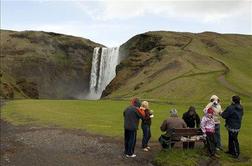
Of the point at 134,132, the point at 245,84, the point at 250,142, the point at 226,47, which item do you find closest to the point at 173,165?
the point at 134,132

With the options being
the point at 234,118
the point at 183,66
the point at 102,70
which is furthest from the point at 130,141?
the point at 102,70

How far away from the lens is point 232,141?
2372cm

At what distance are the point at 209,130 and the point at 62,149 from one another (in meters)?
9.18

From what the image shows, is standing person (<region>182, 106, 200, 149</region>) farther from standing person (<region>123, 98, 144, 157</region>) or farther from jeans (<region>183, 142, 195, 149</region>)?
standing person (<region>123, 98, 144, 157</region>)

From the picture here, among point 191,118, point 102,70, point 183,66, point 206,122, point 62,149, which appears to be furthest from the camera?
point 102,70

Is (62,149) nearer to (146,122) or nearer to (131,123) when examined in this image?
(131,123)

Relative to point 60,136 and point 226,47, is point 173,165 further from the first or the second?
point 226,47

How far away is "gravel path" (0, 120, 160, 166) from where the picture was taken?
23297 millimetres

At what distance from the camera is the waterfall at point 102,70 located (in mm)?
142625

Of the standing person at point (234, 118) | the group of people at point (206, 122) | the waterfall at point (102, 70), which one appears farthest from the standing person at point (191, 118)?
the waterfall at point (102, 70)

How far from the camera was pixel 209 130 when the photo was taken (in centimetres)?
2347

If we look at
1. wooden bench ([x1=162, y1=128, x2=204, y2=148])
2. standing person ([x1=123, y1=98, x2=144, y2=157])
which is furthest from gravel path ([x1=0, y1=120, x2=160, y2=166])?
wooden bench ([x1=162, y1=128, x2=204, y2=148])

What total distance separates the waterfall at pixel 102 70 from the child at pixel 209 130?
11751 cm

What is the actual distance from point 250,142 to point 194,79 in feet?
218
